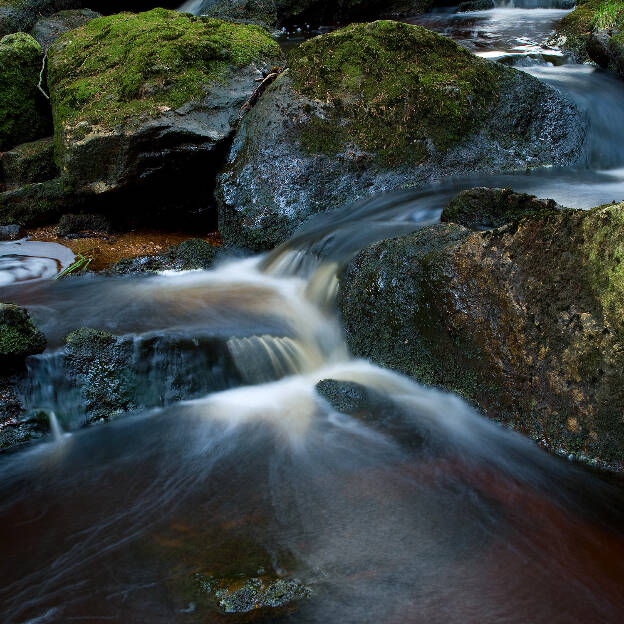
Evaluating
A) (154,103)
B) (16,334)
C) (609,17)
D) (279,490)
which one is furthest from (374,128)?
(609,17)

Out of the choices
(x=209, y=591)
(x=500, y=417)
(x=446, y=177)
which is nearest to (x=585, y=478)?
(x=500, y=417)

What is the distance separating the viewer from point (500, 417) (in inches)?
154

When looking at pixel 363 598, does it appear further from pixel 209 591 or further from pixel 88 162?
pixel 88 162

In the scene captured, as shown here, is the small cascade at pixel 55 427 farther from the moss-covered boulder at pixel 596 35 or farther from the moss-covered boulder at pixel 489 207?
the moss-covered boulder at pixel 596 35

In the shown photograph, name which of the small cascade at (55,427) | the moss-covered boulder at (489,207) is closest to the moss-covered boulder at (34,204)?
the small cascade at (55,427)

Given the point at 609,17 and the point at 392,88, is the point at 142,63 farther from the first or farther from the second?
the point at 609,17

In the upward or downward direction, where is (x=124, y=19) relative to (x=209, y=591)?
upward

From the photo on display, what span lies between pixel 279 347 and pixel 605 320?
2.48 metres

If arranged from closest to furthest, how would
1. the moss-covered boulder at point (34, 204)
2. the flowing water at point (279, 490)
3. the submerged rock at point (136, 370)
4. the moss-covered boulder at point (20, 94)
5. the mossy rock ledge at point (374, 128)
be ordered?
the flowing water at point (279, 490), the submerged rock at point (136, 370), the mossy rock ledge at point (374, 128), the moss-covered boulder at point (34, 204), the moss-covered boulder at point (20, 94)

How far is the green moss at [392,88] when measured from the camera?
21.9 feet

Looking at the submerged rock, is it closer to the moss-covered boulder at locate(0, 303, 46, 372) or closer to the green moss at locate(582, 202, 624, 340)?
the moss-covered boulder at locate(0, 303, 46, 372)

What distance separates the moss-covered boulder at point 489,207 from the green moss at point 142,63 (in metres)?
3.96

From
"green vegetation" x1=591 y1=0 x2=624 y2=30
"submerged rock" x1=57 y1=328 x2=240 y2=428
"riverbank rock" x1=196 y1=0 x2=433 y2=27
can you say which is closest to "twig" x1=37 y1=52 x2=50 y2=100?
"submerged rock" x1=57 y1=328 x2=240 y2=428

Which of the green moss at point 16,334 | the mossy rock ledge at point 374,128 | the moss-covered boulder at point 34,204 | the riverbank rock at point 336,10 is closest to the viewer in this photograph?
the green moss at point 16,334
